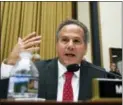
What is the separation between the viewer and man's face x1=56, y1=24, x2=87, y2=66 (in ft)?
5.09

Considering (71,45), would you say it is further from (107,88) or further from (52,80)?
(107,88)

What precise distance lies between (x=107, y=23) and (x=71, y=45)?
60.2 inches

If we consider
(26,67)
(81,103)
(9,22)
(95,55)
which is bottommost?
(81,103)

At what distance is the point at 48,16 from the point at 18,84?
2215 mm

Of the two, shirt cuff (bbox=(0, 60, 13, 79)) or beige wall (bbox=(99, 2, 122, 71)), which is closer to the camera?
shirt cuff (bbox=(0, 60, 13, 79))

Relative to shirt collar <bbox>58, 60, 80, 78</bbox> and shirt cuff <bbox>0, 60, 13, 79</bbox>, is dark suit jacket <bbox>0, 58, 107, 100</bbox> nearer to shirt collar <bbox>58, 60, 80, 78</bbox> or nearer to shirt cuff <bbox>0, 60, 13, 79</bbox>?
shirt collar <bbox>58, 60, 80, 78</bbox>

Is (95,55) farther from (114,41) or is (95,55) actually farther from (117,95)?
(117,95)

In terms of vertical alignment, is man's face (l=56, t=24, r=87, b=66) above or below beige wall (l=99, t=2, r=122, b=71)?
below

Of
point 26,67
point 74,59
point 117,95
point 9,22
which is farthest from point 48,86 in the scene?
point 9,22

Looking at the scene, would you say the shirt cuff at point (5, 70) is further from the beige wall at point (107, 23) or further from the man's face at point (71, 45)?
the beige wall at point (107, 23)

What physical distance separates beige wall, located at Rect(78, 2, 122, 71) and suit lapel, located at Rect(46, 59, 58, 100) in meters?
1.35

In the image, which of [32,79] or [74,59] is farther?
[74,59]

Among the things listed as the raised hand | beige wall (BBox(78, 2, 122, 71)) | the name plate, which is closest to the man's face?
the raised hand

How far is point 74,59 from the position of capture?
156 cm
